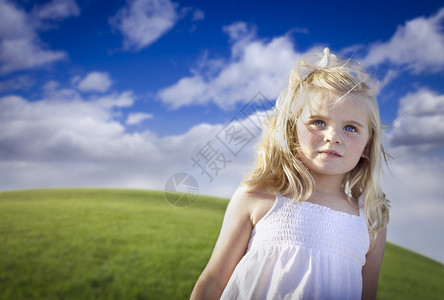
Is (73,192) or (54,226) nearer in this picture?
(54,226)

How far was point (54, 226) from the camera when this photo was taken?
838 cm

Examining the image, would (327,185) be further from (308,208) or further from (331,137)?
(331,137)

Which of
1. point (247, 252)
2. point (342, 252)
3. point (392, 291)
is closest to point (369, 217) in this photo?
point (342, 252)

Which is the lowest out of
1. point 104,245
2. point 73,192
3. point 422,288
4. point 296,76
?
point 422,288

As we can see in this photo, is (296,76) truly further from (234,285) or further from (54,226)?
(54,226)

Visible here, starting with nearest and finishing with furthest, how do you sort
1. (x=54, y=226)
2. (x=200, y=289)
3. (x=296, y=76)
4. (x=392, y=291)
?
(x=200, y=289)
(x=296, y=76)
(x=392, y=291)
(x=54, y=226)

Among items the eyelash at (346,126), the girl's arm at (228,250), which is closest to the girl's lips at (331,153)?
the eyelash at (346,126)

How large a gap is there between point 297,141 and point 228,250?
0.74 meters

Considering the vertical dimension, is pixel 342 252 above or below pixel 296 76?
below

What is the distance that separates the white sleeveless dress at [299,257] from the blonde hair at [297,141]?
0.46 ft

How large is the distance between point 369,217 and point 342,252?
398 millimetres

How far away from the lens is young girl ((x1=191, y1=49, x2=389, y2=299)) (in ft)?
5.27

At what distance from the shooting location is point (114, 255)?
676 centimetres

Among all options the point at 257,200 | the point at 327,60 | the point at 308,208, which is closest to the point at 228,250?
the point at 257,200
